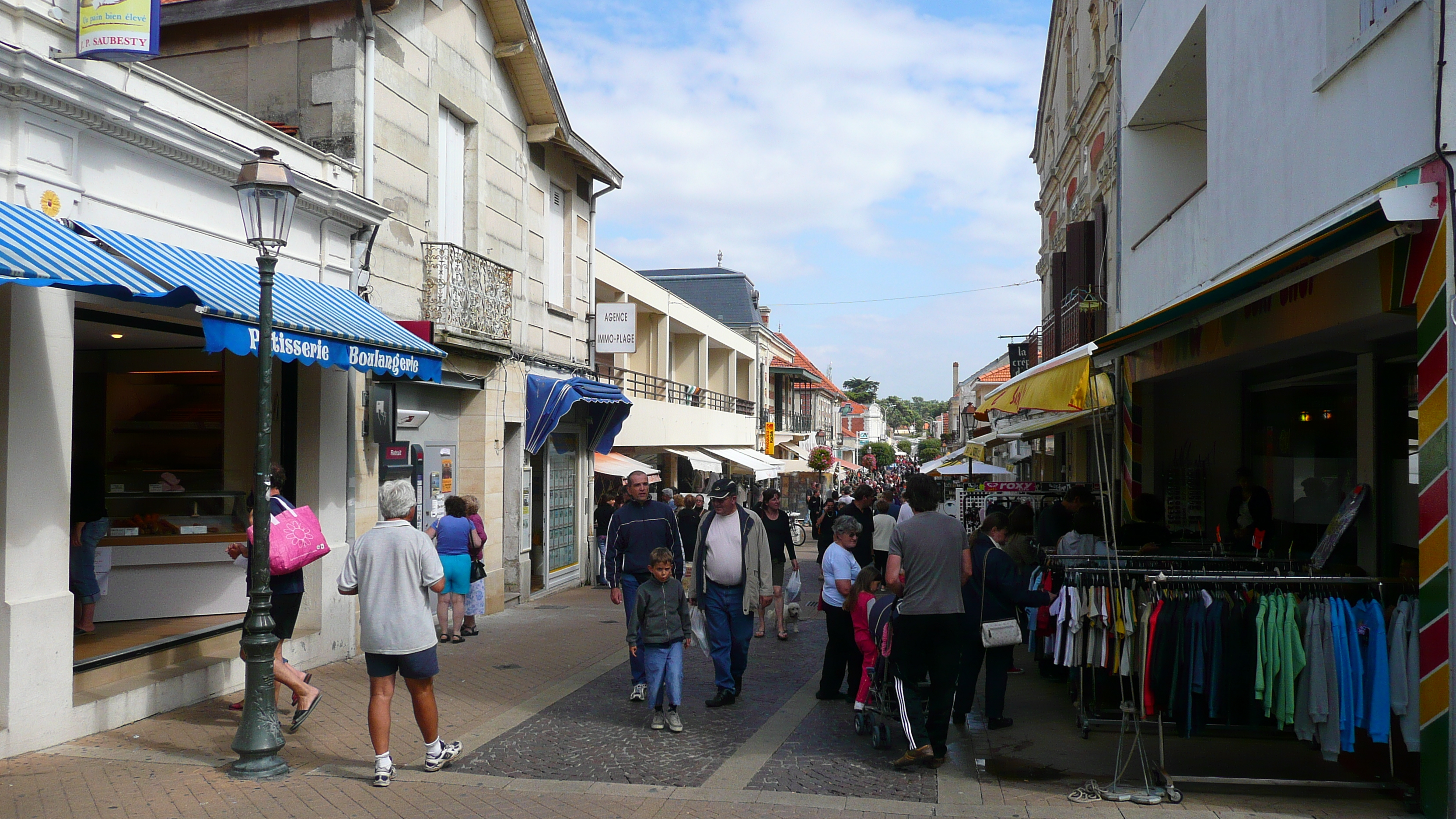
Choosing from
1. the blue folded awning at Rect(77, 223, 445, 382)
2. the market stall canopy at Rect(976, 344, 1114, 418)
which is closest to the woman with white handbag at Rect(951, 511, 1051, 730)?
the market stall canopy at Rect(976, 344, 1114, 418)

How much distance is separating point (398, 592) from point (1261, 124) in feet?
22.7

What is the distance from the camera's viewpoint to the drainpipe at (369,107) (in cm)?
1037

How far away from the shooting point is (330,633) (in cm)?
956

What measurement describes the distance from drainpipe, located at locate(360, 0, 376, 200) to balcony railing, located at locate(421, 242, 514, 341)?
1255mm

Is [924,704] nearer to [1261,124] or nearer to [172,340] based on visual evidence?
[1261,124]

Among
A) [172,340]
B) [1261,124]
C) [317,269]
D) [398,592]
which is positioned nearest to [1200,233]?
[1261,124]

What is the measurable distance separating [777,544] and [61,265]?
7652mm

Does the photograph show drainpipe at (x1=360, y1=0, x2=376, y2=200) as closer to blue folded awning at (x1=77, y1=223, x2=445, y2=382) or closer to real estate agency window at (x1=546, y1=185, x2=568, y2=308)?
blue folded awning at (x1=77, y1=223, x2=445, y2=382)

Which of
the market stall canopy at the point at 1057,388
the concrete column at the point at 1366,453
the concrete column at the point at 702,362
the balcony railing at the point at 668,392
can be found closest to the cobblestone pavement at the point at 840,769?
the market stall canopy at the point at 1057,388

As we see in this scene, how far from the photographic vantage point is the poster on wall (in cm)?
660

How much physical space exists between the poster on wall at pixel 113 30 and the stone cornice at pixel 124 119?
19 cm

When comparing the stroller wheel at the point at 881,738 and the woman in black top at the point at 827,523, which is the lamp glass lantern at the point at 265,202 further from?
the woman in black top at the point at 827,523

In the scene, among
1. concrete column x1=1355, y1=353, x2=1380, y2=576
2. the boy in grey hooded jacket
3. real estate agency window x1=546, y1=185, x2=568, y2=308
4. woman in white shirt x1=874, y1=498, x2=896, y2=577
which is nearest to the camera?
the boy in grey hooded jacket

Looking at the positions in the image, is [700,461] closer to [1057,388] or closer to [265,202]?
[1057,388]
